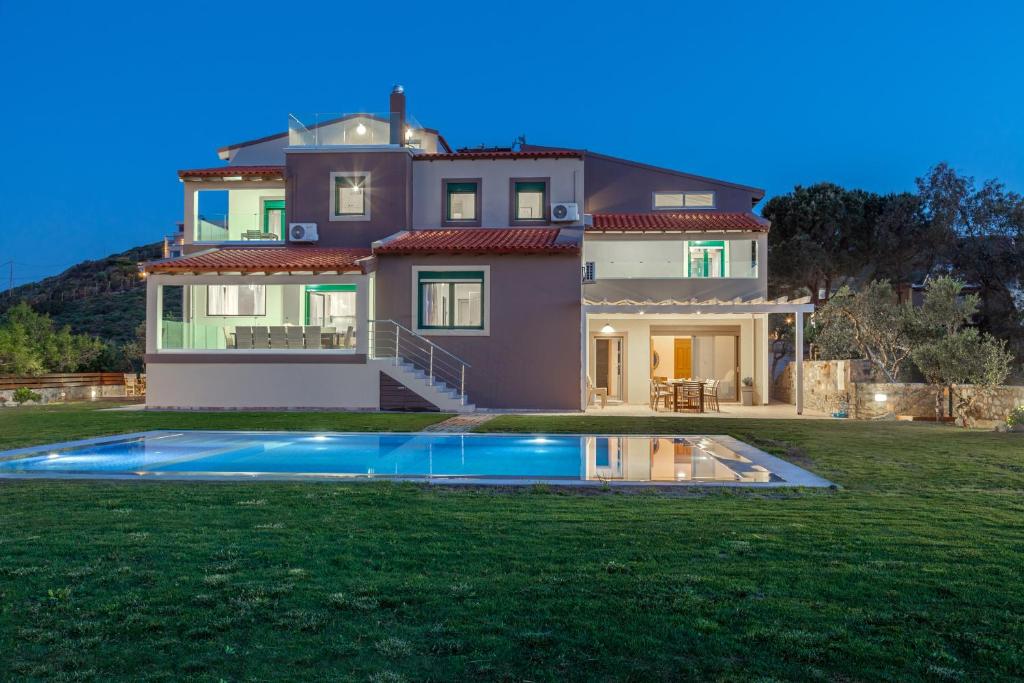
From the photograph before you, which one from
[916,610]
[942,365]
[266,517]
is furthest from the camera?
[942,365]

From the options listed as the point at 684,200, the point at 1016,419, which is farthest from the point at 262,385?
the point at 1016,419

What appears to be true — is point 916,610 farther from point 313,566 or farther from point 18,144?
point 18,144

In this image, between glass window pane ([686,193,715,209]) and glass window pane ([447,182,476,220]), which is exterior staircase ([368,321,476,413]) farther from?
glass window pane ([686,193,715,209])

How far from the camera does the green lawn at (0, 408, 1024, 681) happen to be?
349 centimetres

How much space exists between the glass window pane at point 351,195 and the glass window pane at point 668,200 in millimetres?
9221

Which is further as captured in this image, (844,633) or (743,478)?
(743,478)

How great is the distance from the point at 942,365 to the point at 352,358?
1336 centimetres

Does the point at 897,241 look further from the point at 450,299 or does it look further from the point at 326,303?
the point at 326,303

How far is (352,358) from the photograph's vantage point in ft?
63.9

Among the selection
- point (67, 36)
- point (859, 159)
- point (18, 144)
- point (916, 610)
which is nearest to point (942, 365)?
point (916, 610)

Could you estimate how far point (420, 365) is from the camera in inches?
810

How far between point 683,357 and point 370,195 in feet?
34.7

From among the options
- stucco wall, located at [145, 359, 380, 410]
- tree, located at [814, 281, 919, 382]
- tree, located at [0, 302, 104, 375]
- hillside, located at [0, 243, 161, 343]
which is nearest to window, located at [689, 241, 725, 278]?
tree, located at [814, 281, 919, 382]

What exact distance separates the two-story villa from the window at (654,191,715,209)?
1.8 inches
